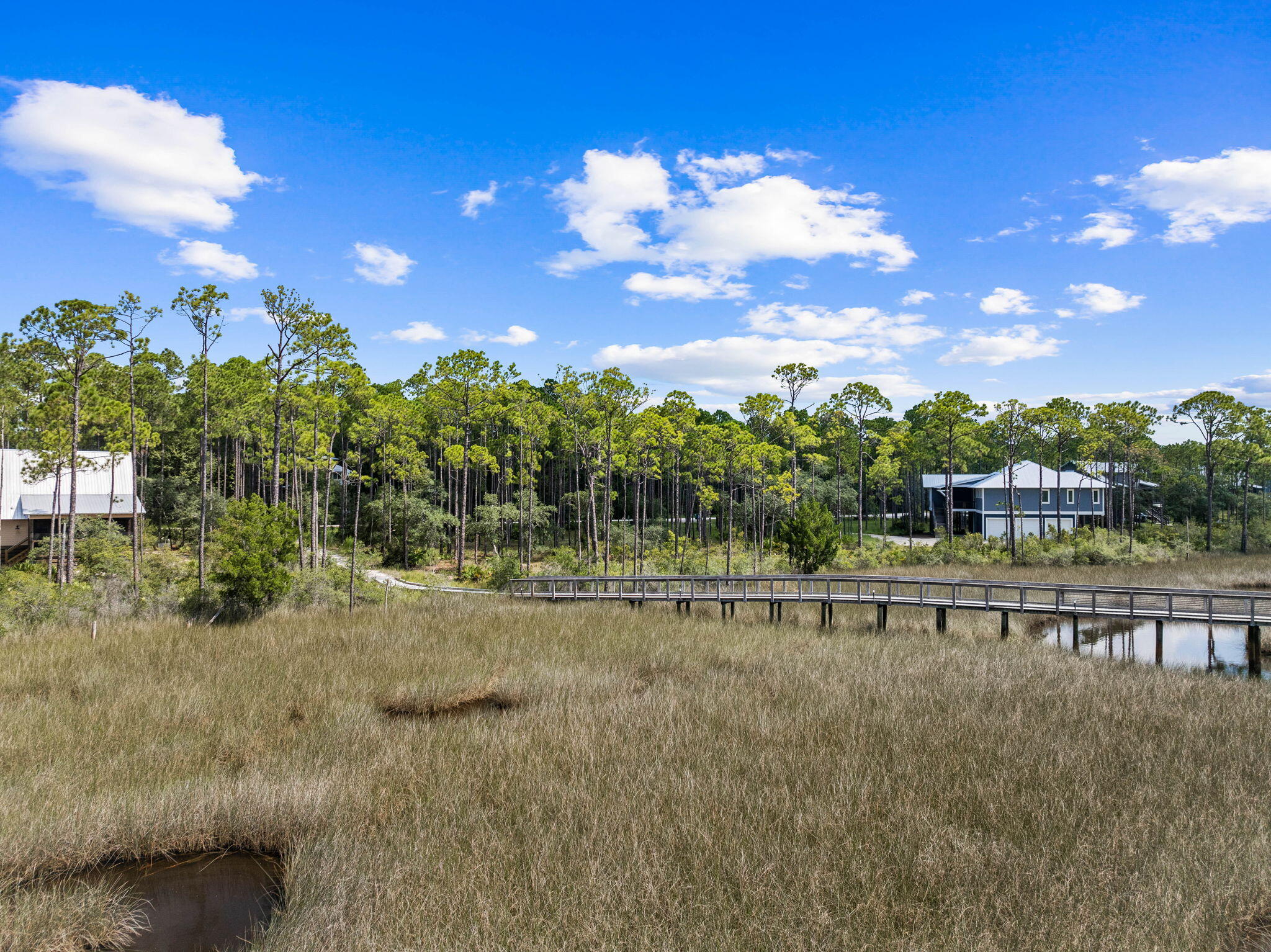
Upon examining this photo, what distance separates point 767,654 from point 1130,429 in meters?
46.6

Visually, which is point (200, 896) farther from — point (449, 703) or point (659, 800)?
point (449, 703)

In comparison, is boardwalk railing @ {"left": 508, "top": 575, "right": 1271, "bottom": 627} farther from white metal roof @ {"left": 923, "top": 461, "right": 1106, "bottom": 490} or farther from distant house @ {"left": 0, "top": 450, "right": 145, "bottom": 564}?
white metal roof @ {"left": 923, "top": 461, "right": 1106, "bottom": 490}

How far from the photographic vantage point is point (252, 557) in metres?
20.8

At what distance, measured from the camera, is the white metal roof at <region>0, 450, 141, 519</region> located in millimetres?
35781

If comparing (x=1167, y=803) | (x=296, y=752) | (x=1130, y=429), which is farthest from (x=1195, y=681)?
(x=1130, y=429)

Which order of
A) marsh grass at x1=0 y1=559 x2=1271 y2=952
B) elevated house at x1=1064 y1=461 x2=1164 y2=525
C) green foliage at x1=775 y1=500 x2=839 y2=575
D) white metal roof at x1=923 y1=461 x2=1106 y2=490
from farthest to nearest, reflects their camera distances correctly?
elevated house at x1=1064 y1=461 x2=1164 y2=525 → white metal roof at x1=923 y1=461 x2=1106 y2=490 → green foliage at x1=775 y1=500 x2=839 y2=575 → marsh grass at x1=0 y1=559 x2=1271 y2=952

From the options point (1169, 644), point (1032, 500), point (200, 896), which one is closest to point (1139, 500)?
point (1032, 500)

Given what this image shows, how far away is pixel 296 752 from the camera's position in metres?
10.1

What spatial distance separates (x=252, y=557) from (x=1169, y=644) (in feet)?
107

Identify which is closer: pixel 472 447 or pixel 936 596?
pixel 936 596

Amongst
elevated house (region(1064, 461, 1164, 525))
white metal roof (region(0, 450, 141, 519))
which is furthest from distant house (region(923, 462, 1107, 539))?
white metal roof (region(0, 450, 141, 519))

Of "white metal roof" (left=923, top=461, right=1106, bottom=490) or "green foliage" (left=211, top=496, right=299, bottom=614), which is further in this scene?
"white metal roof" (left=923, top=461, right=1106, bottom=490)

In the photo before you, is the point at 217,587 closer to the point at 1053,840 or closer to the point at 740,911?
the point at 740,911

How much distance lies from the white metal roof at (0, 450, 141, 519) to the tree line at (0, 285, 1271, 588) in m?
0.90
